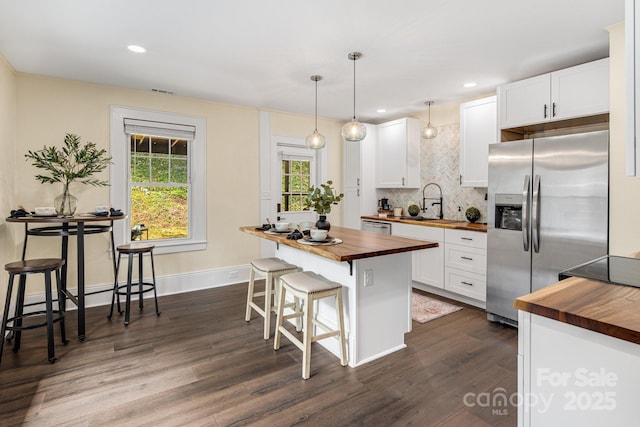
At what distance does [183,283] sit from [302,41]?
332cm

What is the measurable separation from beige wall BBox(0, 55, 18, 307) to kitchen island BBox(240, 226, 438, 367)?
2647 millimetres

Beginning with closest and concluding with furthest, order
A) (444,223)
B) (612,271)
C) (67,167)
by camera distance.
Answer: (612,271)
(67,167)
(444,223)

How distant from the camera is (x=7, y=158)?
3150 millimetres

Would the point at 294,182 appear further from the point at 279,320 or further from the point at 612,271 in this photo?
the point at 612,271

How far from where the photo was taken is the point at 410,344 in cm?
283

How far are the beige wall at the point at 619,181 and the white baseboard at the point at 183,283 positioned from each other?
4155mm

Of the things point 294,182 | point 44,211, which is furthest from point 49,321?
point 294,182

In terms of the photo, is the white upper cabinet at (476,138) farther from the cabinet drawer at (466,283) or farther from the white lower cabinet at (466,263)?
the cabinet drawer at (466,283)

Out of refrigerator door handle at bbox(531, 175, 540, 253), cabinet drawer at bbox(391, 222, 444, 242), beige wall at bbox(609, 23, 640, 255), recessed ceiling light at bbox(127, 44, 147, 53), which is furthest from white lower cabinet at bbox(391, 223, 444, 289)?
recessed ceiling light at bbox(127, 44, 147, 53)

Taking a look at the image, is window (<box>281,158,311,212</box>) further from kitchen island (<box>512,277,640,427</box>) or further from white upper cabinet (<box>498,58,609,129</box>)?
kitchen island (<box>512,277,640,427</box>)

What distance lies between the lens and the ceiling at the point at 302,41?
7.38ft

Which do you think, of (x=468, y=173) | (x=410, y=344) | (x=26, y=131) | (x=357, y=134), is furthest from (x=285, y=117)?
(x=410, y=344)

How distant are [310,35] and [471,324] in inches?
122

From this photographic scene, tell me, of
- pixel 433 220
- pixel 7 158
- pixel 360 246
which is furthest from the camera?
pixel 433 220
